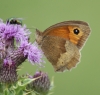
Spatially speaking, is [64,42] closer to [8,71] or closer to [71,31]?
[71,31]

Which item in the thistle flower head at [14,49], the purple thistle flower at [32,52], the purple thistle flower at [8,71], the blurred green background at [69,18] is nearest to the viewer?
the purple thistle flower at [8,71]

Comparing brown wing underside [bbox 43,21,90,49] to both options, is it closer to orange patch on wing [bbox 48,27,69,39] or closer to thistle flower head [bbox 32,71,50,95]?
orange patch on wing [bbox 48,27,69,39]

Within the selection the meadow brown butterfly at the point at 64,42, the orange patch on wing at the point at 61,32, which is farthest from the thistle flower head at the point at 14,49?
the orange patch on wing at the point at 61,32

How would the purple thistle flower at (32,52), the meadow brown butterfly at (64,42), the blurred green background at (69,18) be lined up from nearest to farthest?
the purple thistle flower at (32,52), the meadow brown butterfly at (64,42), the blurred green background at (69,18)

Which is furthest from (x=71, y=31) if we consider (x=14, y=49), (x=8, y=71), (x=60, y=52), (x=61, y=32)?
(x=8, y=71)

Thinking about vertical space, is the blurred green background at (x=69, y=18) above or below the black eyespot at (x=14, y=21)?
below

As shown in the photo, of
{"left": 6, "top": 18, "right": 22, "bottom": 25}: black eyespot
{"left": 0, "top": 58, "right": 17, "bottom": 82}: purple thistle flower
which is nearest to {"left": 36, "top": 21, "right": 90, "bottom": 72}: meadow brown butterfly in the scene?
{"left": 6, "top": 18, "right": 22, "bottom": 25}: black eyespot

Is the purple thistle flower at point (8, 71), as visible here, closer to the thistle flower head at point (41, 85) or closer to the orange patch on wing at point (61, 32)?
the thistle flower head at point (41, 85)
